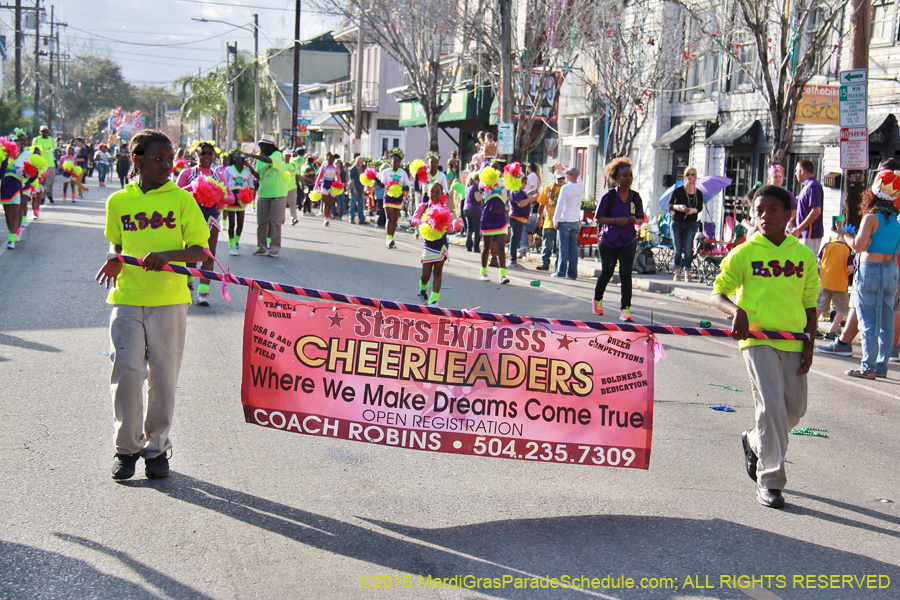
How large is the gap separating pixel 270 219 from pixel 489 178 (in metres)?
4.08

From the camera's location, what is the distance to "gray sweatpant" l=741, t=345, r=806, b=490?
16.5ft

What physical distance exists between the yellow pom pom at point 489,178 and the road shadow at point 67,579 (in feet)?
34.6

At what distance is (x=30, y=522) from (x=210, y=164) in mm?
9200

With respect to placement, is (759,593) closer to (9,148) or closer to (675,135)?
(9,148)

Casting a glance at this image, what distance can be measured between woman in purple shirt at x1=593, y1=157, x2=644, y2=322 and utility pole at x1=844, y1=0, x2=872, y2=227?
3202mm

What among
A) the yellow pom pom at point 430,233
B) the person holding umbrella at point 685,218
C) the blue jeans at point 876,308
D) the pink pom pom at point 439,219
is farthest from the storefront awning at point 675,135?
the blue jeans at point 876,308

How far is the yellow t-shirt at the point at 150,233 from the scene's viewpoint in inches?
195

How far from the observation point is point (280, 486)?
16.7 ft

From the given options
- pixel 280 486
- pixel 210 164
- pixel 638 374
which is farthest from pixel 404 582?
pixel 210 164

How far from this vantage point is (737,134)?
23.4m

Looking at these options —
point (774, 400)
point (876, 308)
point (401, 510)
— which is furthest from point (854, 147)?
point (401, 510)

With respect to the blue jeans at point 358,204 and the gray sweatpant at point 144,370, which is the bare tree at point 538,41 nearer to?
the blue jeans at point 358,204

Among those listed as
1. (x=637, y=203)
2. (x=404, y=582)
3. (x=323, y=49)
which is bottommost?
(x=404, y=582)

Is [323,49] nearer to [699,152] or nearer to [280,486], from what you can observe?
[699,152]
